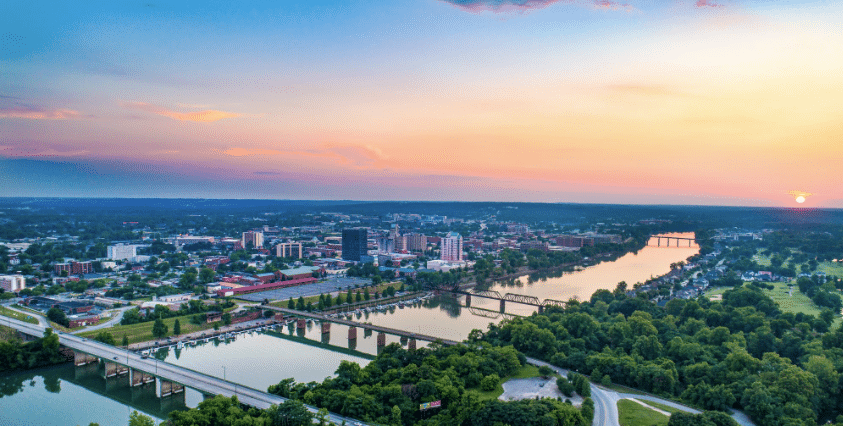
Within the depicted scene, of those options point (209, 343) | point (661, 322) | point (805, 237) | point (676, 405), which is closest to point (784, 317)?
point (661, 322)

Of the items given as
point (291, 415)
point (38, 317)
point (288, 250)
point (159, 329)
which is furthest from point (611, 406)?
point (288, 250)

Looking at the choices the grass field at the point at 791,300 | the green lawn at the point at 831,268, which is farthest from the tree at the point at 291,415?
the green lawn at the point at 831,268

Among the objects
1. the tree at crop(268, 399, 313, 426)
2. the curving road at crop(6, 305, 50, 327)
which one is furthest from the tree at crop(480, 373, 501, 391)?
the curving road at crop(6, 305, 50, 327)

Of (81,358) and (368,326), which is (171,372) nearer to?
(81,358)

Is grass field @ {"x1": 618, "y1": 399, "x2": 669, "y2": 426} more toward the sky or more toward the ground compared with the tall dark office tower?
more toward the ground

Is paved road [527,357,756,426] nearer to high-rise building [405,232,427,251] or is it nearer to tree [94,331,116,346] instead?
tree [94,331,116,346]

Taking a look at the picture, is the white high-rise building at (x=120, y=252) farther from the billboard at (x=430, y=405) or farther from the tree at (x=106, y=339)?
the billboard at (x=430, y=405)

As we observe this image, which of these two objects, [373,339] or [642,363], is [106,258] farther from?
[642,363]

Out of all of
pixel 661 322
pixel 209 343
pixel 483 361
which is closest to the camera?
pixel 483 361
